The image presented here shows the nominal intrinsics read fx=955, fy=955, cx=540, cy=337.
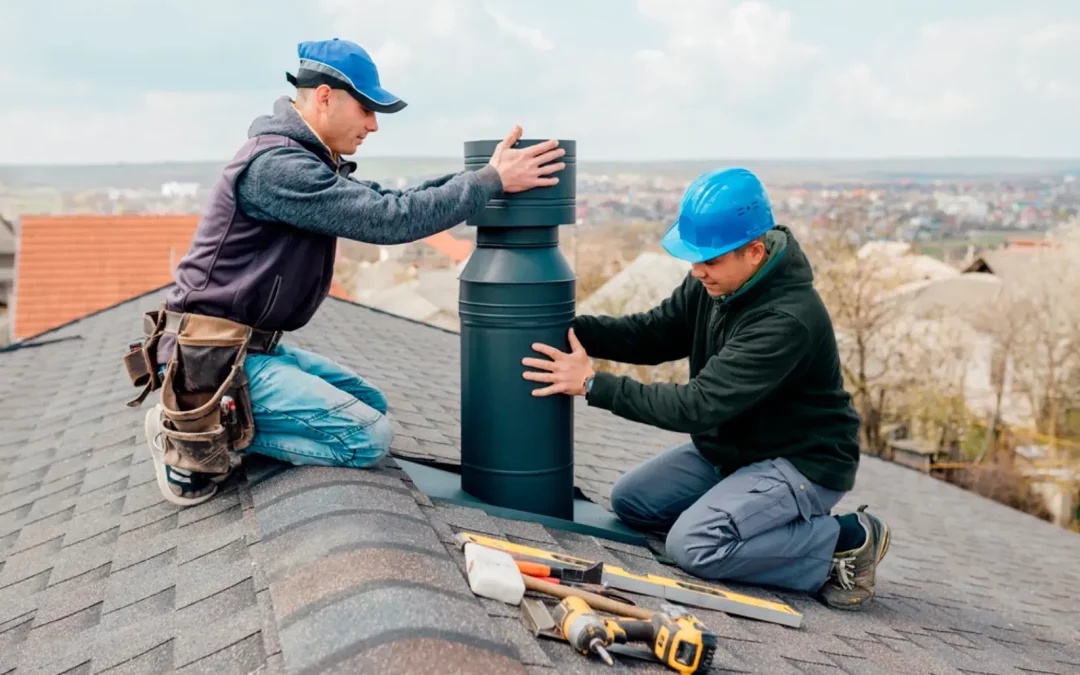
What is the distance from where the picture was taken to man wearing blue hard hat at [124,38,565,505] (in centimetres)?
296

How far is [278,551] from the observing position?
240 centimetres

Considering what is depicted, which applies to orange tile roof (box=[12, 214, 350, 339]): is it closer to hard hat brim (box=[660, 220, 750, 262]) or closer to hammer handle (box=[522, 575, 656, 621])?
hard hat brim (box=[660, 220, 750, 262])

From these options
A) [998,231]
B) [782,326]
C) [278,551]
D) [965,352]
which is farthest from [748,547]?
[998,231]

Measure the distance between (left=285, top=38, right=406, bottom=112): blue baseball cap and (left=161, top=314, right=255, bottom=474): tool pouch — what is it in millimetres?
824

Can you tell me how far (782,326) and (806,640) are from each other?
3.44ft

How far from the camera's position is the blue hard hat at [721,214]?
10.8 feet

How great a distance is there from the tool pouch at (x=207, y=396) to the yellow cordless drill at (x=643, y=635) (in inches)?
52.4

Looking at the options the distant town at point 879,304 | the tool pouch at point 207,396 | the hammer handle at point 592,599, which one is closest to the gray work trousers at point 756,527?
the hammer handle at point 592,599

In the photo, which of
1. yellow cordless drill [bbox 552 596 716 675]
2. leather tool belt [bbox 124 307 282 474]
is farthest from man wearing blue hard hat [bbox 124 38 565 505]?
yellow cordless drill [bbox 552 596 716 675]

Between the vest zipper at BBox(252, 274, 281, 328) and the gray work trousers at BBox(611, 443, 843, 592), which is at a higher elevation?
the vest zipper at BBox(252, 274, 281, 328)

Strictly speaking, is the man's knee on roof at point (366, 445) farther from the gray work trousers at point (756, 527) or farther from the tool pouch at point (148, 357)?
the gray work trousers at point (756, 527)

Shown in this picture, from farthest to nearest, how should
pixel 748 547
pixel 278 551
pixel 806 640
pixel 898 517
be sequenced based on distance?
pixel 898 517, pixel 748 547, pixel 806 640, pixel 278 551

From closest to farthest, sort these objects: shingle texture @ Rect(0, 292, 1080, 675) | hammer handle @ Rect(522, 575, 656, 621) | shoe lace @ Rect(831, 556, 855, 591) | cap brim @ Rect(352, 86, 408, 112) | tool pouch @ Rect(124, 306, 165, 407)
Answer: shingle texture @ Rect(0, 292, 1080, 675) → hammer handle @ Rect(522, 575, 656, 621) → cap brim @ Rect(352, 86, 408, 112) → tool pouch @ Rect(124, 306, 165, 407) → shoe lace @ Rect(831, 556, 855, 591)

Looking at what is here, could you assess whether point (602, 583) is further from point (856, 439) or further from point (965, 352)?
point (965, 352)
